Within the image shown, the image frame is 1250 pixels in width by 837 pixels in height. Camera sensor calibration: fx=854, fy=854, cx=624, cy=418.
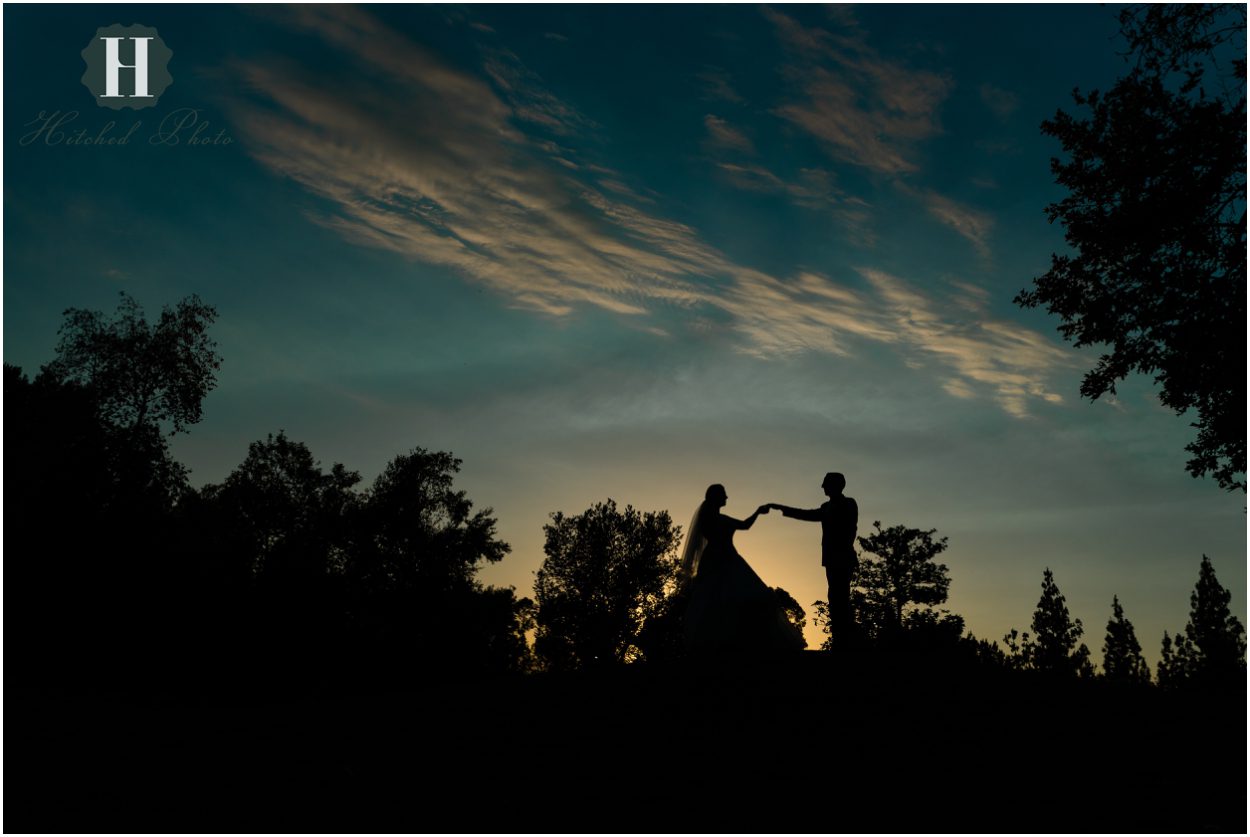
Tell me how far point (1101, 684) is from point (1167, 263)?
11474mm

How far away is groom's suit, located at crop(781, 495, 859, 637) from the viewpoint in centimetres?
1684

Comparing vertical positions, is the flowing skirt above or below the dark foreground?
above

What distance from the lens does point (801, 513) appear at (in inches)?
700

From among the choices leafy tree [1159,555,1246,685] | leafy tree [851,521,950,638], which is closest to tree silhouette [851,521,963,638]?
leafy tree [851,521,950,638]

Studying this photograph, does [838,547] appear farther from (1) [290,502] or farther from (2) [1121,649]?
(2) [1121,649]

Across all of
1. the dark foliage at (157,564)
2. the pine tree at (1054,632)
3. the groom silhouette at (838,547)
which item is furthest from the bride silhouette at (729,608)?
the pine tree at (1054,632)

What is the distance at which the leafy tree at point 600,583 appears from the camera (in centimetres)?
6706

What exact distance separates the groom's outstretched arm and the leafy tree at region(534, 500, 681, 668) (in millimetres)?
49684

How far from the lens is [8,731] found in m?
14.1

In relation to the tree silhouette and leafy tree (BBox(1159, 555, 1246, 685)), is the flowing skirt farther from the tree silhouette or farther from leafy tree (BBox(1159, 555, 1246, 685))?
leafy tree (BBox(1159, 555, 1246, 685))

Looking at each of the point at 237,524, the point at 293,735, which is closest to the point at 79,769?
the point at 293,735

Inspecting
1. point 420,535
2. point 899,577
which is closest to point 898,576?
point 899,577

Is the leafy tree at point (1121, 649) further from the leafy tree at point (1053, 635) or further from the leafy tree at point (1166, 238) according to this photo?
the leafy tree at point (1166, 238)

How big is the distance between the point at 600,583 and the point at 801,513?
5194 centimetres
